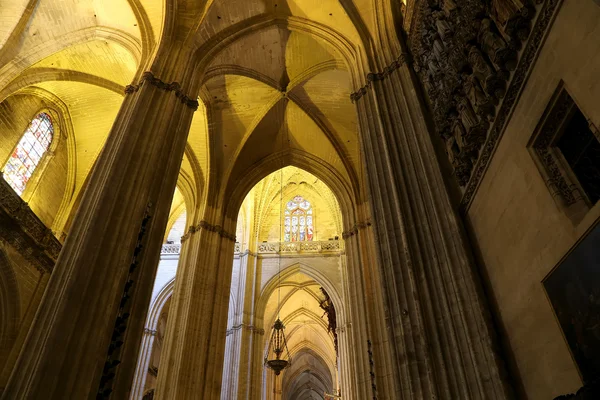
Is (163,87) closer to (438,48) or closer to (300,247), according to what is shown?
(438,48)

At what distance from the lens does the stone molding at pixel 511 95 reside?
378 centimetres

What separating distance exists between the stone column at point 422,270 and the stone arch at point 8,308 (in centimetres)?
904

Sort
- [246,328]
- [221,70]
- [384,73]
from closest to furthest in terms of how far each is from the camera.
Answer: [384,73] → [221,70] → [246,328]

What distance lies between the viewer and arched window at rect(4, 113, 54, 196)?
10.9 m

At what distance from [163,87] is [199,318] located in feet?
18.6

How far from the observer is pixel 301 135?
555 inches

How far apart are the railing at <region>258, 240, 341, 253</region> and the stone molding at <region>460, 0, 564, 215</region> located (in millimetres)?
13809

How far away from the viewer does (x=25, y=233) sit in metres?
10.4

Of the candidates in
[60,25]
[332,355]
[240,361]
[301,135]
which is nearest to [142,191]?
[60,25]

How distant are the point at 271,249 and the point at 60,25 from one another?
12405 millimetres

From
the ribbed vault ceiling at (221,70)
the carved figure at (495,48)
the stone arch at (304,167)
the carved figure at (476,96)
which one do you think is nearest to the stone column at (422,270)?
the carved figure at (476,96)

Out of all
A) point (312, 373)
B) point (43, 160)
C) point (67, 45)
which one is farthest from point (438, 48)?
point (312, 373)

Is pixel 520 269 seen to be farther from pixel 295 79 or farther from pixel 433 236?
pixel 295 79

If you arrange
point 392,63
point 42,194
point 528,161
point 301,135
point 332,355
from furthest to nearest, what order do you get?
point 332,355
point 301,135
point 42,194
point 392,63
point 528,161
